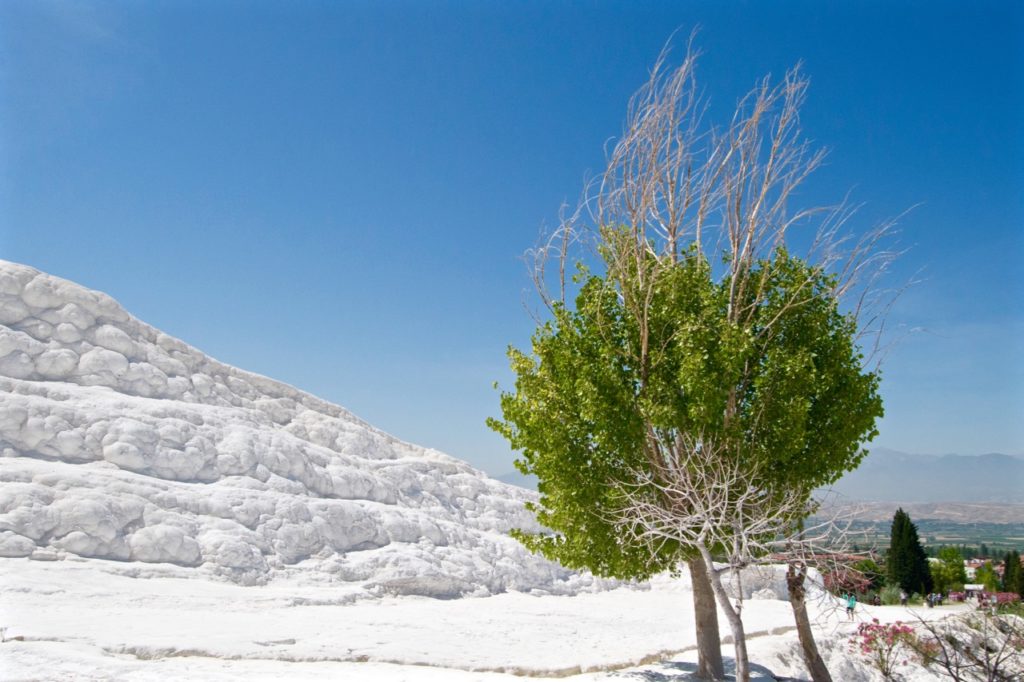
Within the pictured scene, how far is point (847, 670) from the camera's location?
65.4 ft

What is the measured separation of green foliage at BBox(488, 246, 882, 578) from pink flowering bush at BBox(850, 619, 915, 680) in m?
7.47

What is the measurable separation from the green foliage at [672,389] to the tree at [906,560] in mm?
39017

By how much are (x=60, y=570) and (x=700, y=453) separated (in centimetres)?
1880

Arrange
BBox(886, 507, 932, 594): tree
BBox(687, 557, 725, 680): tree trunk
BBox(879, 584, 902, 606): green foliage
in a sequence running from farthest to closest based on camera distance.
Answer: BBox(886, 507, 932, 594): tree < BBox(879, 584, 902, 606): green foliage < BBox(687, 557, 725, 680): tree trunk

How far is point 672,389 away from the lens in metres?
14.6

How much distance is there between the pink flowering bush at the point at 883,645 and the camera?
19641 mm

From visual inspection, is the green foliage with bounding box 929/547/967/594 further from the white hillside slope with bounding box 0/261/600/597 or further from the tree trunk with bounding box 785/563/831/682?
the tree trunk with bounding box 785/563/831/682

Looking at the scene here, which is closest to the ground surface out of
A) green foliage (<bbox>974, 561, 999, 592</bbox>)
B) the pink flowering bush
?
the pink flowering bush

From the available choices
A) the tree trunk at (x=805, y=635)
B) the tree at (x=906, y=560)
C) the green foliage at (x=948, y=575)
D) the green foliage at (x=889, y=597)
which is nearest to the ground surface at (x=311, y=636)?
the tree trunk at (x=805, y=635)

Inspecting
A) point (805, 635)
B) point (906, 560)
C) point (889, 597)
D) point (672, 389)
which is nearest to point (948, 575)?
point (906, 560)

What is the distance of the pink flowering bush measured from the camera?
1964 centimetres

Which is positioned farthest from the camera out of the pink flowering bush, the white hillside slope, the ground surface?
the white hillside slope

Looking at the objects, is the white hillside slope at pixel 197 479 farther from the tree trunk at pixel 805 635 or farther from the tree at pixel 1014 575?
the tree at pixel 1014 575

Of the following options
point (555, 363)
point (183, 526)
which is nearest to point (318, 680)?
point (555, 363)
